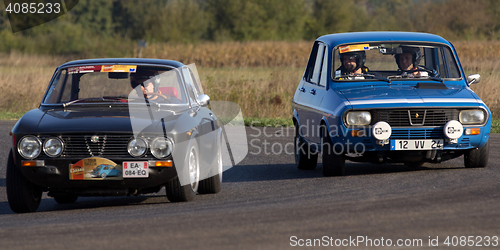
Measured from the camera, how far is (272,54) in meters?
51.1

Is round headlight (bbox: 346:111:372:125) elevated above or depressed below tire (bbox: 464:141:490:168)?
above

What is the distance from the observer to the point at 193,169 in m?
7.55

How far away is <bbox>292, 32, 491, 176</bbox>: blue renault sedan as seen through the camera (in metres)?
8.38

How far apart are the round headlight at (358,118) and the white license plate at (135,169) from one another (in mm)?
2821

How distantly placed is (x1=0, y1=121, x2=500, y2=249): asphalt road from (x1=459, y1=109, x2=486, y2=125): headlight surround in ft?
2.18

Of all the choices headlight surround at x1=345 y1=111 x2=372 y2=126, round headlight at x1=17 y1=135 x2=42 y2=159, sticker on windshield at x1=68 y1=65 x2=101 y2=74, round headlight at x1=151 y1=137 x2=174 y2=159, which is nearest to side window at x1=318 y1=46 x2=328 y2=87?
headlight surround at x1=345 y1=111 x2=372 y2=126

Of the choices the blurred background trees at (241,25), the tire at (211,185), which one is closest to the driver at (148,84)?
the tire at (211,185)

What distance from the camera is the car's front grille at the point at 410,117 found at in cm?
839

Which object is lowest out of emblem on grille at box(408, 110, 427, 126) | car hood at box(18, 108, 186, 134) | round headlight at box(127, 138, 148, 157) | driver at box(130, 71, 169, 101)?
emblem on grille at box(408, 110, 427, 126)

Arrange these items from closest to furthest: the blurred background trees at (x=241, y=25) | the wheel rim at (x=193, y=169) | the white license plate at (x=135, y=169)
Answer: the white license plate at (x=135, y=169) < the wheel rim at (x=193, y=169) < the blurred background trees at (x=241, y=25)

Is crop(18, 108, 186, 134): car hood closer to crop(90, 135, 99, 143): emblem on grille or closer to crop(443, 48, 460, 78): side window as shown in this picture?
crop(90, 135, 99, 143): emblem on grille

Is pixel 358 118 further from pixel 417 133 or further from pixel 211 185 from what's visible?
pixel 211 185

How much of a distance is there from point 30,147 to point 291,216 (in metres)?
2.80

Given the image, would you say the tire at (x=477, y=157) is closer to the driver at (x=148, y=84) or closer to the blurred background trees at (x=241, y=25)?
the driver at (x=148, y=84)
